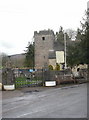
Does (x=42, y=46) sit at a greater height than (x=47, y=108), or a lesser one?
greater

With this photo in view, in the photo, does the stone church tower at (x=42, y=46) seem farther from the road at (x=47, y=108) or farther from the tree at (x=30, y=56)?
the road at (x=47, y=108)

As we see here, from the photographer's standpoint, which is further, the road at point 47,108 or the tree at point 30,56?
the tree at point 30,56

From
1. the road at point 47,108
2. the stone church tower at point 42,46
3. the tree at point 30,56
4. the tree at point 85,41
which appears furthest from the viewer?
the tree at point 30,56

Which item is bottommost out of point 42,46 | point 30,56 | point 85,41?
point 30,56

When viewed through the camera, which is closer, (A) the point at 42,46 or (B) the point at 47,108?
(B) the point at 47,108

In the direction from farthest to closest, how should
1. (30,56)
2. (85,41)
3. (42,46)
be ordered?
(30,56)
(42,46)
(85,41)

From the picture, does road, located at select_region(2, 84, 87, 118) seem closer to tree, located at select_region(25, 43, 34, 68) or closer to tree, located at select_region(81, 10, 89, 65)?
tree, located at select_region(81, 10, 89, 65)

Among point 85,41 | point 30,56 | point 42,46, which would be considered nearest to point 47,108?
point 85,41

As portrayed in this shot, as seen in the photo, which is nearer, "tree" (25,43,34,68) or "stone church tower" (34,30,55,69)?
"stone church tower" (34,30,55,69)

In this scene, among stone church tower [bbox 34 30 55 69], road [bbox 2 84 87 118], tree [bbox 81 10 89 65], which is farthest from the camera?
stone church tower [bbox 34 30 55 69]

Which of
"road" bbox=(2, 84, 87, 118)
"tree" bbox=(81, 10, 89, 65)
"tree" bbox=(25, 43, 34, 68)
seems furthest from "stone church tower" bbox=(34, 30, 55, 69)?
"road" bbox=(2, 84, 87, 118)

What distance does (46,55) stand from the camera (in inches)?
2265

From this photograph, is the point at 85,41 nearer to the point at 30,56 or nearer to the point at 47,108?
the point at 47,108

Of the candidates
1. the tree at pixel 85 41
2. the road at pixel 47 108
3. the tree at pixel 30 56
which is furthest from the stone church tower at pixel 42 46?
the road at pixel 47 108
